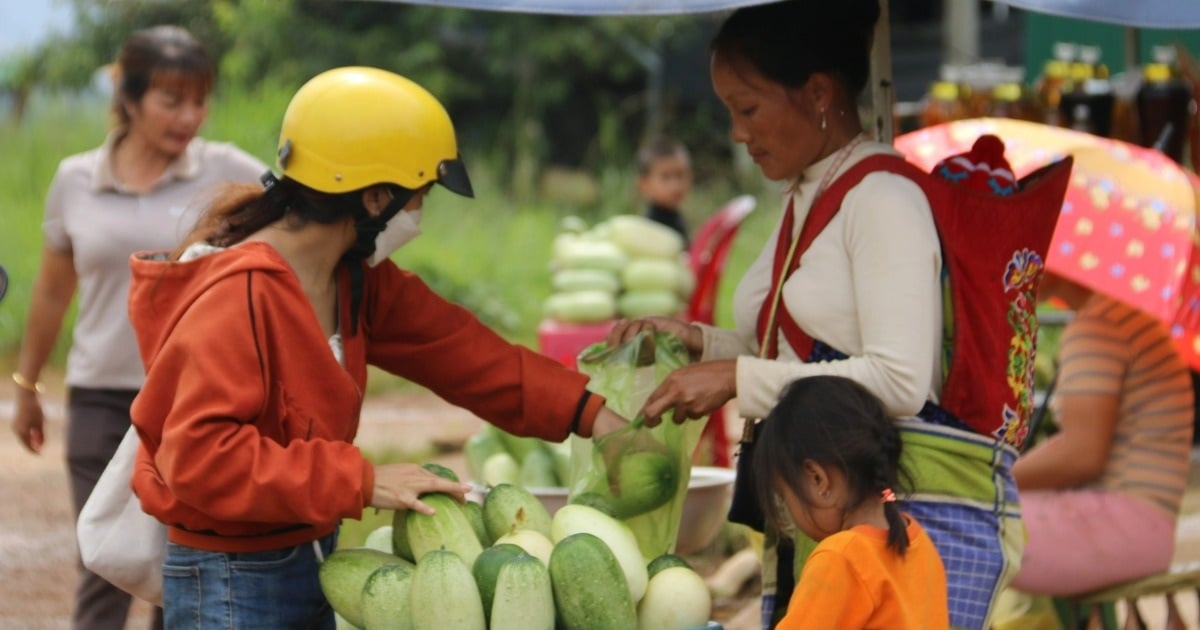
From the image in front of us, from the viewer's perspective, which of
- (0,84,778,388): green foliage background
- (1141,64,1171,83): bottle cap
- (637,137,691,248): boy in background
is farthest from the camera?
(0,84,778,388): green foliage background

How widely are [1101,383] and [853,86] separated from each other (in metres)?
1.57

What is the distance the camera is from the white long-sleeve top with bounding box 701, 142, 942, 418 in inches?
111

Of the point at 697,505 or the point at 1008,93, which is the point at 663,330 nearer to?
the point at 697,505

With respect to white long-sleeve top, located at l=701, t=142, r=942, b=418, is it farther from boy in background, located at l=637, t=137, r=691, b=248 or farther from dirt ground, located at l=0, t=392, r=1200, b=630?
boy in background, located at l=637, t=137, r=691, b=248

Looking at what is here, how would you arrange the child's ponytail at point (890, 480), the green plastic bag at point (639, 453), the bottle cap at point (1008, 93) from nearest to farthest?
the child's ponytail at point (890, 480)
the green plastic bag at point (639, 453)
the bottle cap at point (1008, 93)

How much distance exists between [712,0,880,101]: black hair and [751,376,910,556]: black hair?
0.63 meters

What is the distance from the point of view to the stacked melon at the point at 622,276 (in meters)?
7.36

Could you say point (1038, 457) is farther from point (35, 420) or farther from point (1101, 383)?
point (35, 420)

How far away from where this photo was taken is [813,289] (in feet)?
9.65

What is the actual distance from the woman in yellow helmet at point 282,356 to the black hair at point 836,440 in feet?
1.89

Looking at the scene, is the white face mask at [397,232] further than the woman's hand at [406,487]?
Yes

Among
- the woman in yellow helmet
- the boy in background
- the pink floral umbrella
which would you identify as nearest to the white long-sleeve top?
the woman in yellow helmet

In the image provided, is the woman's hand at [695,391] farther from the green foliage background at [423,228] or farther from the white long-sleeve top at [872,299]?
the green foliage background at [423,228]

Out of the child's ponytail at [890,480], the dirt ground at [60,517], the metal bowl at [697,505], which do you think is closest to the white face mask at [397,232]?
the child's ponytail at [890,480]
